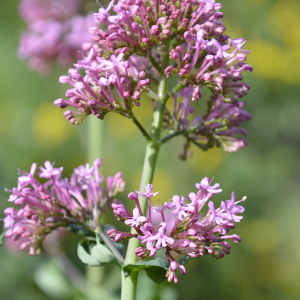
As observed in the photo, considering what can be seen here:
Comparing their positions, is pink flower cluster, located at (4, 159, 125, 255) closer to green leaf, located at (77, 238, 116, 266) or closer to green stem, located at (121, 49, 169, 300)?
green leaf, located at (77, 238, 116, 266)

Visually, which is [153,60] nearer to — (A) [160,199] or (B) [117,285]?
(B) [117,285]

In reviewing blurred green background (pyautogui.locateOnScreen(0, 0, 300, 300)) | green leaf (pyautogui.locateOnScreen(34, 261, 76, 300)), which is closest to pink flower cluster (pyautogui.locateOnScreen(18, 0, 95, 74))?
blurred green background (pyautogui.locateOnScreen(0, 0, 300, 300))

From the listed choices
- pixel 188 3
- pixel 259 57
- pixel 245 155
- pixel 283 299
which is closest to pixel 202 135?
pixel 188 3

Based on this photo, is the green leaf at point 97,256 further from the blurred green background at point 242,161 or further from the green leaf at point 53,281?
the blurred green background at point 242,161

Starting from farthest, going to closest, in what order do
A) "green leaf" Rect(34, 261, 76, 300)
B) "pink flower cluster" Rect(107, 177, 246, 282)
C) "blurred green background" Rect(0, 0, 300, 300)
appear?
1. "blurred green background" Rect(0, 0, 300, 300)
2. "green leaf" Rect(34, 261, 76, 300)
3. "pink flower cluster" Rect(107, 177, 246, 282)

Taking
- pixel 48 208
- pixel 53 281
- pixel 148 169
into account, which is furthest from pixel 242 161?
pixel 48 208
